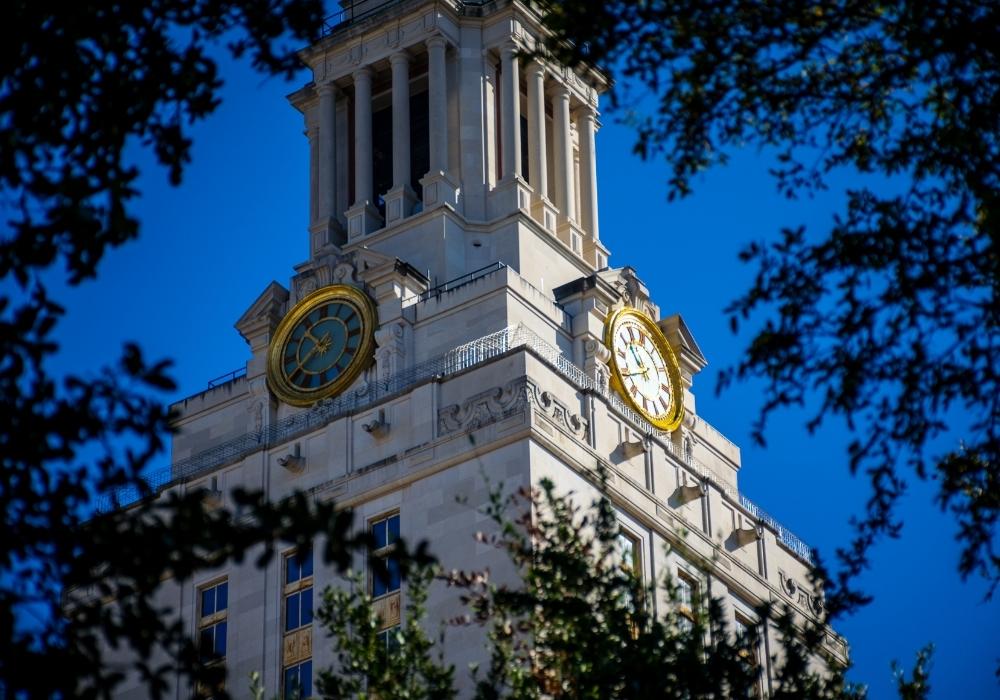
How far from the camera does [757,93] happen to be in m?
33.9

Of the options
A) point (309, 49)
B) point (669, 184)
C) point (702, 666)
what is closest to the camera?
point (669, 184)

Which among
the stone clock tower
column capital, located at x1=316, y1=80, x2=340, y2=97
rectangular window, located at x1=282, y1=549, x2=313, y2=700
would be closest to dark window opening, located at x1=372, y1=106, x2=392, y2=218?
the stone clock tower

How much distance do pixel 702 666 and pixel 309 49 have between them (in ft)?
177

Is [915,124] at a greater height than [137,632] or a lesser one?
greater

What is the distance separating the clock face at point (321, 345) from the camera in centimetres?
7962

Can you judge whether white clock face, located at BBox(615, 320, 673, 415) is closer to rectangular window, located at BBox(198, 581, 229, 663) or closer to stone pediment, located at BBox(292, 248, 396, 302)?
stone pediment, located at BBox(292, 248, 396, 302)

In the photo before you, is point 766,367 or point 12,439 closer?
point 12,439

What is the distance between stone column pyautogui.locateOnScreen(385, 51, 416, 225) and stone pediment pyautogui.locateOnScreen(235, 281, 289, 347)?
4.58 metres

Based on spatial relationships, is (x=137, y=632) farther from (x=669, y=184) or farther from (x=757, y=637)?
(x=757, y=637)

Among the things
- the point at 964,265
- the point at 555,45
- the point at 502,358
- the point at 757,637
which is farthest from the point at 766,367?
the point at 502,358

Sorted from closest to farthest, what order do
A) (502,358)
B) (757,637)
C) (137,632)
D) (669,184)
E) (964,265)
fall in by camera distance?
(137,632), (964,265), (669,184), (757,637), (502,358)

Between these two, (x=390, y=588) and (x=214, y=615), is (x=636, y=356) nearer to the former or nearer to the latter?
(x=390, y=588)

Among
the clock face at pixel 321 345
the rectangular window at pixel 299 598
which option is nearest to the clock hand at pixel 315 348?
the clock face at pixel 321 345

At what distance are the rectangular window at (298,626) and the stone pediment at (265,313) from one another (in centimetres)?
908
